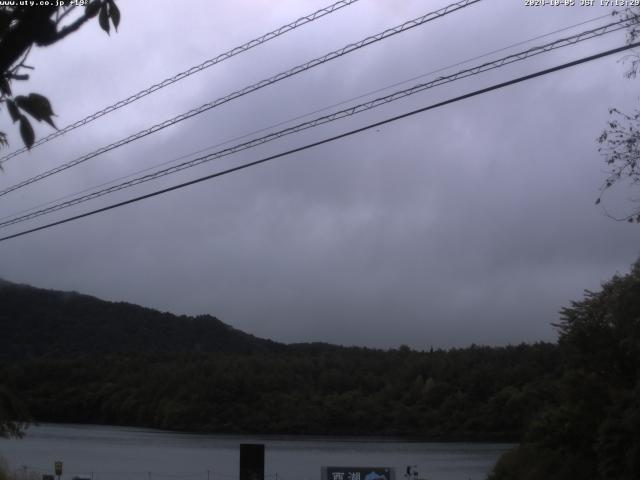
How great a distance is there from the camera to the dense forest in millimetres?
22672

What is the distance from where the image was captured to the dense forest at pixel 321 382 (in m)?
22.7

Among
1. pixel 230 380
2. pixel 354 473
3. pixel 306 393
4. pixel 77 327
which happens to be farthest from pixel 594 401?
pixel 230 380

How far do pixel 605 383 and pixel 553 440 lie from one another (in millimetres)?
2425

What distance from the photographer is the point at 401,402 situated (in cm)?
4950

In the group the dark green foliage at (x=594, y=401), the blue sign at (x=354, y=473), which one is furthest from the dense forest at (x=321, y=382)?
the blue sign at (x=354, y=473)

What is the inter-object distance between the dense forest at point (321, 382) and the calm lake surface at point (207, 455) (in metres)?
1.82

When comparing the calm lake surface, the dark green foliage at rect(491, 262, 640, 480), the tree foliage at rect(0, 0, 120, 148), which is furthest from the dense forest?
the tree foliage at rect(0, 0, 120, 148)

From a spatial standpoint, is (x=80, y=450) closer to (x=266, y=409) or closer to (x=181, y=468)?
(x=181, y=468)

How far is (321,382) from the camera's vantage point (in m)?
52.8

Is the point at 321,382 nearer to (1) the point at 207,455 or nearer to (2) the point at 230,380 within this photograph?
(2) the point at 230,380

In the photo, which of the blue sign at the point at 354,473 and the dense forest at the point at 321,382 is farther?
the dense forest at the point at 321,382

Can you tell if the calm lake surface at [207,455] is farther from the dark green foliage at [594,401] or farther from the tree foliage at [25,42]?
the tree foliage at [25,42]

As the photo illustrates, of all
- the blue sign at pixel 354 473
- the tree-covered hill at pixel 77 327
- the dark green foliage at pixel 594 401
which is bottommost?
the blue sign at pixel 354 473

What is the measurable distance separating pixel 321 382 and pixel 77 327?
16619 millimetres
